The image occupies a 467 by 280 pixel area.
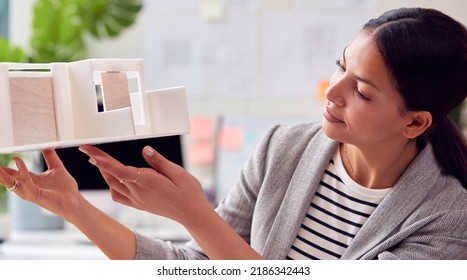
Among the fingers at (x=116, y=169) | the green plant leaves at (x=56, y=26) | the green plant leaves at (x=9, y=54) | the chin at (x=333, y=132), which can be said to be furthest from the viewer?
the green plant leaves at (x=56, y=26)

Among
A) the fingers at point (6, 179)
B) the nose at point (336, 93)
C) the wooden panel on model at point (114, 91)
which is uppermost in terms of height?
the wooden panel on model at point (114, 91)

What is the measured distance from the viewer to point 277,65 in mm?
2363

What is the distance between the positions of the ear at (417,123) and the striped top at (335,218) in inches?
3.6

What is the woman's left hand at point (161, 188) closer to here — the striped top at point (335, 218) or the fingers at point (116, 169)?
the fingers at point (116, 169)

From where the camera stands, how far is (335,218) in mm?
1002

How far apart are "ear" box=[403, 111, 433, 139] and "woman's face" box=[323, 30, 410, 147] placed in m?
0.02

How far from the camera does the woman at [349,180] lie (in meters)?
0.87

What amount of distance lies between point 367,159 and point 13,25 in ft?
6.04

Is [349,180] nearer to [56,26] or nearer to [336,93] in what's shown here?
[336,93]

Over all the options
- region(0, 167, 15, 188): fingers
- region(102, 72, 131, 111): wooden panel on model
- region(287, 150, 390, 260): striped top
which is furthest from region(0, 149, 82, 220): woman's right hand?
region(287, 150, 390, 260): striped top

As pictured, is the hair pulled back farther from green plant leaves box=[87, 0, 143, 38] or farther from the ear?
green plant leaves box=[87, 0, 143, 38]

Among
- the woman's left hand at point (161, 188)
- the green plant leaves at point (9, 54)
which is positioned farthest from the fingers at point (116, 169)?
the green plant leaves at point (9, 54)

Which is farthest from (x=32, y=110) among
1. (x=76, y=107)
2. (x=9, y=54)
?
(x=9, y=54)

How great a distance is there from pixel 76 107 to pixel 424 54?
44 centimetres
